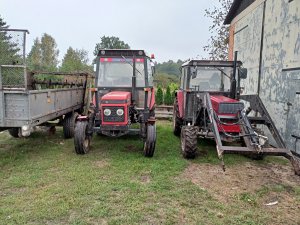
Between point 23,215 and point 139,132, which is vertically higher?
point 139,132

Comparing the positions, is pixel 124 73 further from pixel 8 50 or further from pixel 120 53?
pixel 8 50

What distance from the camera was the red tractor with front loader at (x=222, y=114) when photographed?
5831 millimetres

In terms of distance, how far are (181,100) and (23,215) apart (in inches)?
211

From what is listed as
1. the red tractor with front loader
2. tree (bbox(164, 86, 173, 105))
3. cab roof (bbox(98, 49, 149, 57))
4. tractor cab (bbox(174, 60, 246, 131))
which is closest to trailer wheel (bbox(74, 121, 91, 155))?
cab roof (bbox(98, 49, 149, 57))

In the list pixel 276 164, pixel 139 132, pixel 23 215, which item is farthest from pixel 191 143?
pixel 23 215

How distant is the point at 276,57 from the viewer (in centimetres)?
866

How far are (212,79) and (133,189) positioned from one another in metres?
4.04

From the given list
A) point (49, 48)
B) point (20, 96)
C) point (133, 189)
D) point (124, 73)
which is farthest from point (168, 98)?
point (49, 48)

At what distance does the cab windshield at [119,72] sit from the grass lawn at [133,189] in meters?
1.62

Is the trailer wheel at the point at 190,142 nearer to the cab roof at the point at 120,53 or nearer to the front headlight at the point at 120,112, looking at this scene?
the front headlight at the point at 120,112

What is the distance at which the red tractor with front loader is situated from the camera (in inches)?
230

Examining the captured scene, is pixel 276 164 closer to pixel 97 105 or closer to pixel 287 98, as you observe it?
pixel 287 98

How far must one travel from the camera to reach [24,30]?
634 centimetres

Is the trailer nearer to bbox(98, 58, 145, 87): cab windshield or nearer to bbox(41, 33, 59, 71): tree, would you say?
bbox(98, 58, 145, 87): cab windshield
